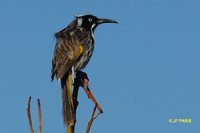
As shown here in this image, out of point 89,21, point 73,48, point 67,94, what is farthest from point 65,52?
point 67,94

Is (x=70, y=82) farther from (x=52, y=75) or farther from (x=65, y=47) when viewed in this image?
(x=65, y=47)

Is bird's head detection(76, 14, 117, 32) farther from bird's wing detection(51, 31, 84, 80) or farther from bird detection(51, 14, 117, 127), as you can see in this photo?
bird's wing detection(51, 31, 84, 80)

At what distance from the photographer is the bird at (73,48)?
22.4 ft

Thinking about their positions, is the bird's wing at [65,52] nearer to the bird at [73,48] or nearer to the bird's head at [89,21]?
the bird at [73,48]

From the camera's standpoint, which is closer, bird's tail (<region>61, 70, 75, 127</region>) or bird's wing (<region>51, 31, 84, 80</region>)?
bird's tail (<region>61, 70, 75, 127</region>)

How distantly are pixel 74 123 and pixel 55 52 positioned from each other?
16.5 feet

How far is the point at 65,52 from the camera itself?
787cm

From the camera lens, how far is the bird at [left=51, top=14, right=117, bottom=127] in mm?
6840

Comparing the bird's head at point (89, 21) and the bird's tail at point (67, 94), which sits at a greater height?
the bird's head at point (89, 21)

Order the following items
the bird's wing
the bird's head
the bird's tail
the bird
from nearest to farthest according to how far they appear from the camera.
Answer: the bird's tail, the bird, the bird's wing, the bird's head

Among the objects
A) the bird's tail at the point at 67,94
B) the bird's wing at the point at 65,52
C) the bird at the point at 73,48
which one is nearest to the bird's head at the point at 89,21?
the bird at the point at 73,48

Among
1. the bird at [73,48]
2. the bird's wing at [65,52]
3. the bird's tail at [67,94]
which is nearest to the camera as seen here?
the bird's tail at [67,94]

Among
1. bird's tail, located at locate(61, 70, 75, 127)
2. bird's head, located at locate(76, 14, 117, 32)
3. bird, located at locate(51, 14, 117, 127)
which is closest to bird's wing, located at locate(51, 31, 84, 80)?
bird, located at locate(51, 14, 117, 127)

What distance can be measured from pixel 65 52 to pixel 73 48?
0.92 ft
